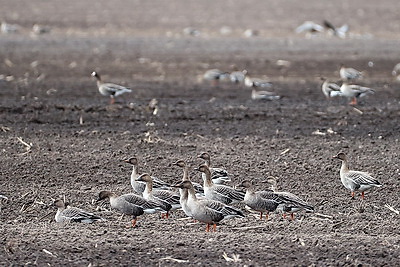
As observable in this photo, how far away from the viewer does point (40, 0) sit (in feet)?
187

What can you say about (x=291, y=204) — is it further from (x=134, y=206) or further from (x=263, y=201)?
(x=134, y=206)

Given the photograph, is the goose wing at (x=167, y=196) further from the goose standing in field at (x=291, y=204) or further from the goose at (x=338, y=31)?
the goose at (x=338, y=31)

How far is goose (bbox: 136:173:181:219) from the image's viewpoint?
42.4 feet

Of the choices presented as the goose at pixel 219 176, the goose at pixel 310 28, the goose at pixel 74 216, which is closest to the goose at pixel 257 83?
the goose at pixel 219 176

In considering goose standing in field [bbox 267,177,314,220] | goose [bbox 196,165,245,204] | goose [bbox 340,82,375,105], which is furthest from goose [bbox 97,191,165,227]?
goose [bbox 340,82,375,105]

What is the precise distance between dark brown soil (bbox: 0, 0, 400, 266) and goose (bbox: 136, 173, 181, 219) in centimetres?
22

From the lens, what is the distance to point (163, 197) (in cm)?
1309

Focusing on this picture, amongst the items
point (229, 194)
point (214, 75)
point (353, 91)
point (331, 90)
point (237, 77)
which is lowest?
point (237, 77)

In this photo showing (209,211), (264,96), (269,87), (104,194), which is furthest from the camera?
(269,87)

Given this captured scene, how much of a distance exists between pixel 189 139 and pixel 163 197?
5399 millimetres

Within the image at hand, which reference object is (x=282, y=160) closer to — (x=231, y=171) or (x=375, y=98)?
(x=231, y=171)

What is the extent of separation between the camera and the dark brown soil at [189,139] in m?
11.0

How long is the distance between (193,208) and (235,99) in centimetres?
1252

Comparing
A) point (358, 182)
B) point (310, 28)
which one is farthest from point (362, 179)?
point (310, 28)
